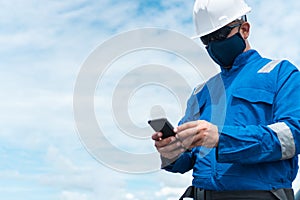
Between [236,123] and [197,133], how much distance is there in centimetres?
62

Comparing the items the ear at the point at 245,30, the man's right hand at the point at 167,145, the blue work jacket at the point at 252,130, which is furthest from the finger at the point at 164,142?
the ear at the point at 245,30

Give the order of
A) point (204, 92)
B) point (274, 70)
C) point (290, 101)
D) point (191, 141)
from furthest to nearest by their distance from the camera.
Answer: point (204, 92) < point (274, 70) < point (290, 101) < point (191, 141)

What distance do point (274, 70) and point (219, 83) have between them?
1.81 ft

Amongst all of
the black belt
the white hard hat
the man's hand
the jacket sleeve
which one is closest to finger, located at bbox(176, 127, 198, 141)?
the man's hand

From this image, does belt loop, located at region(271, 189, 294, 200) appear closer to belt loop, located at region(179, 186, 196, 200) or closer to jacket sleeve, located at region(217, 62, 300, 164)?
jacket sleeve, located at region(217, 62, 300, 164)

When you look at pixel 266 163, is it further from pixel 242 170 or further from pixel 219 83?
pixel 219 83

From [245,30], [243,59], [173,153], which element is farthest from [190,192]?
[245,30]

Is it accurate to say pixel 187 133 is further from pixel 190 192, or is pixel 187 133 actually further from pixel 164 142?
pixel 190 192

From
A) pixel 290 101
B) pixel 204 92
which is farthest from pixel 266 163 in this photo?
pixel 204 92

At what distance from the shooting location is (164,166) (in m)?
3.94

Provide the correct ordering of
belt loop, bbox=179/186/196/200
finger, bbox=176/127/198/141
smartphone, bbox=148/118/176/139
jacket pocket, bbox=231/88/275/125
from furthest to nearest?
belt loop, bbox=179/186/196/200
jacket pocket, bbox=231/88/275/125
smartphone, bbox=148/118/176/139
finger, bbox=176/127/198/141

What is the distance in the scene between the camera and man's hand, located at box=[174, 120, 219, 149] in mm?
3068

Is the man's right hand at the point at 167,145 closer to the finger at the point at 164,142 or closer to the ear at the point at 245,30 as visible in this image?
the finger at the point at 164,142

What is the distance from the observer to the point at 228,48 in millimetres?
3961
